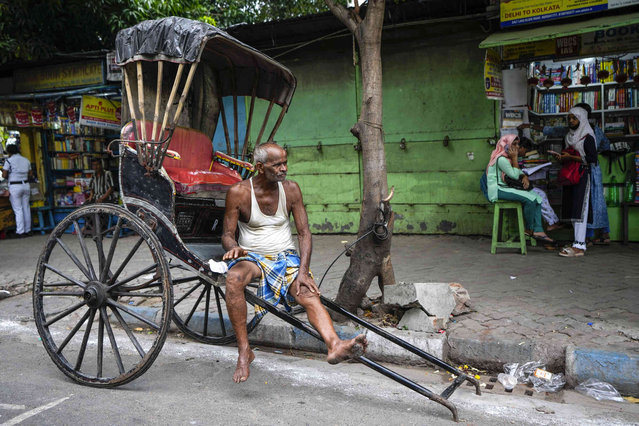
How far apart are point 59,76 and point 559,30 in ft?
28.5

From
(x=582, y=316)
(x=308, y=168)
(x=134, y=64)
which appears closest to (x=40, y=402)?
(x=134, y=64)

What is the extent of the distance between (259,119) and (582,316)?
20.5 ft

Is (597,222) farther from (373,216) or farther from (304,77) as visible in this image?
(304,77)

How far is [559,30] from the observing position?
6.02 metres

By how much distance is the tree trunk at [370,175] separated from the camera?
3.97 metres

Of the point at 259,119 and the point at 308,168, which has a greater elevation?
the point at 259,119

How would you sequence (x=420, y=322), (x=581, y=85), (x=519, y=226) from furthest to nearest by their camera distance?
(x=581, y=85) < (x=519, y=226) < (x=420, y=322)

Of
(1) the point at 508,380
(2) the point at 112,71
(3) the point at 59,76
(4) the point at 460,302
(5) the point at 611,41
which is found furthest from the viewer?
(3) the point at 59,76

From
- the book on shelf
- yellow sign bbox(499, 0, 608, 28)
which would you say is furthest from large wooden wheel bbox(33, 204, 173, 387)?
the book on shelf

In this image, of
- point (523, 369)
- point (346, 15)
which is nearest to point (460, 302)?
point (523, 369)

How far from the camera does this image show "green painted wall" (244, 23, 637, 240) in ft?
24.2

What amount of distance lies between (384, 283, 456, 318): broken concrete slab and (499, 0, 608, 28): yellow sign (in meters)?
4.15

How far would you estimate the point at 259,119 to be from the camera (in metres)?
8.86

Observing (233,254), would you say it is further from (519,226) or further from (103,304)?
(519,226)
